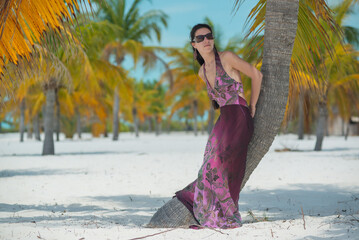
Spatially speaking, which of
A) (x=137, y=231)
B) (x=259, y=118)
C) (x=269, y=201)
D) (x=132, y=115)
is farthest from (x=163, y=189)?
(x=132, y=115)

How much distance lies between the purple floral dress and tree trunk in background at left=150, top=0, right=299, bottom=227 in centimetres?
13

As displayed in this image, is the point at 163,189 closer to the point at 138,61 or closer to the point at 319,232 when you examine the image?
the point at 319,232

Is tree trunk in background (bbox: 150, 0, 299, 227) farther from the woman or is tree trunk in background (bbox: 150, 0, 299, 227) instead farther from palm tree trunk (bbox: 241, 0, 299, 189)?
the woman

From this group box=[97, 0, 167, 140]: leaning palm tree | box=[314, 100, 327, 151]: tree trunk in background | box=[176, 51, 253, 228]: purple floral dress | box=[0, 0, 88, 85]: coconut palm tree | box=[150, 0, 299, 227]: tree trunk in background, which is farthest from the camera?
box=[97, 0, 167, 140]: leaning palm tree

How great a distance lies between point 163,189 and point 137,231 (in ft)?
9.81

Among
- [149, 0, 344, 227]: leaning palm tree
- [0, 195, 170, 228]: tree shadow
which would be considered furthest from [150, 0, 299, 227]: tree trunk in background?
[0, 195, 170, 228]: tree shadow

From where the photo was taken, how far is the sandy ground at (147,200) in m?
3.56

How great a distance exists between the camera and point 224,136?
11.3 ft

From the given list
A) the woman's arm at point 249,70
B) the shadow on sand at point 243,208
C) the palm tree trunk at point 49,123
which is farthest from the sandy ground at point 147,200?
the palm tree trunk at point 49,123

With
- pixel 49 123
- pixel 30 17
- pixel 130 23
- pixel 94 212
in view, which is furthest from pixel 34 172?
pixel 130 23

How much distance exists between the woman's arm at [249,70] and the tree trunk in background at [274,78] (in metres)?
0.09

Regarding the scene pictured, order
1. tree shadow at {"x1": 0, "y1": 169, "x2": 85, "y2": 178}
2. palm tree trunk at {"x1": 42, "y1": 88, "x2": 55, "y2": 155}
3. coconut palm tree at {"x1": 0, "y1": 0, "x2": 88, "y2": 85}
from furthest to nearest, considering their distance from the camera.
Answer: palm tree trunk at {"x1": 42, "y1": 88, "x2": 55, "y2": 155}
tree shadow at {"x1": 0, "y1": 169, "x2": 85, "y2": 178}
coconut palm tree at {"x1": 0, "y1": 0, "x2": 88, "y2": 85}

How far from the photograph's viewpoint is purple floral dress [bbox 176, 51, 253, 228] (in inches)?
135

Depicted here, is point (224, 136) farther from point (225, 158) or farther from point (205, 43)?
point (205, 43)
